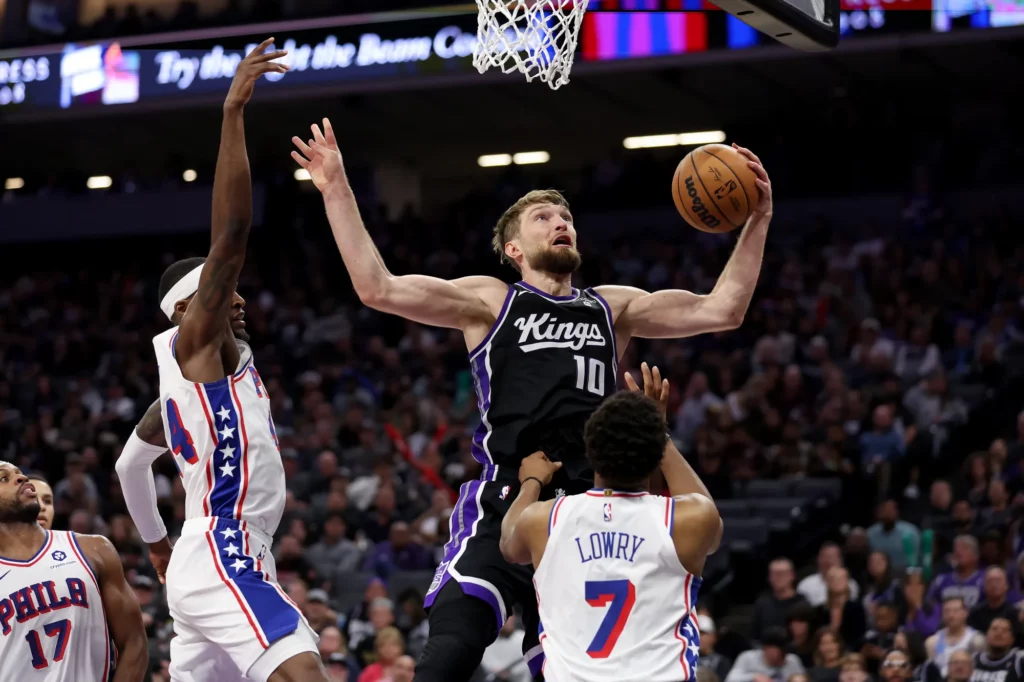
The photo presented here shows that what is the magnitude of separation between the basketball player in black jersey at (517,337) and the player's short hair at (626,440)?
30.3 inches

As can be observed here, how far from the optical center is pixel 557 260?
16.5 feet

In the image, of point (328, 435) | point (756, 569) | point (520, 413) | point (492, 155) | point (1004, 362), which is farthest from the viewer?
point (492, 155)

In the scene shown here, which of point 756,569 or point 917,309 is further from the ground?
point 917,309

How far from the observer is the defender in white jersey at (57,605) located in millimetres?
4867

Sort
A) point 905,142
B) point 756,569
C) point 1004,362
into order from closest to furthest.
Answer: point 756,569 → point 1004,362 → point 905,142

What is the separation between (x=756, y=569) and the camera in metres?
10.9

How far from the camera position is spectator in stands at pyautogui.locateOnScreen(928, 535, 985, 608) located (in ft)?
30.2

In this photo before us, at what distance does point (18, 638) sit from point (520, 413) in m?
1.92

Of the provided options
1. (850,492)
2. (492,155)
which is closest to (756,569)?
(850,492)

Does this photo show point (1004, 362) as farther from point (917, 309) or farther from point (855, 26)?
point (855, 26)

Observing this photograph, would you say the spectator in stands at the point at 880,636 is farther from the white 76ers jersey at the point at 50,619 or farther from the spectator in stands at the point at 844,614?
the white 76ers jersey at the point at 50,619

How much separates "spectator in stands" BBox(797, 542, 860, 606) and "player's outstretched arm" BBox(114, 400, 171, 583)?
577 centimetres

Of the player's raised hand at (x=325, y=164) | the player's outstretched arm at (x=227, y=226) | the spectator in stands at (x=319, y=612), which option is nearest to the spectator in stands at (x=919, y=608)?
the spectator in stands at (x=319, y=612)

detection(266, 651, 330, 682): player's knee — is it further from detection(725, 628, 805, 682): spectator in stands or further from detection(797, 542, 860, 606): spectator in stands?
detection(797, 542, 860, 606): spectator in stands
